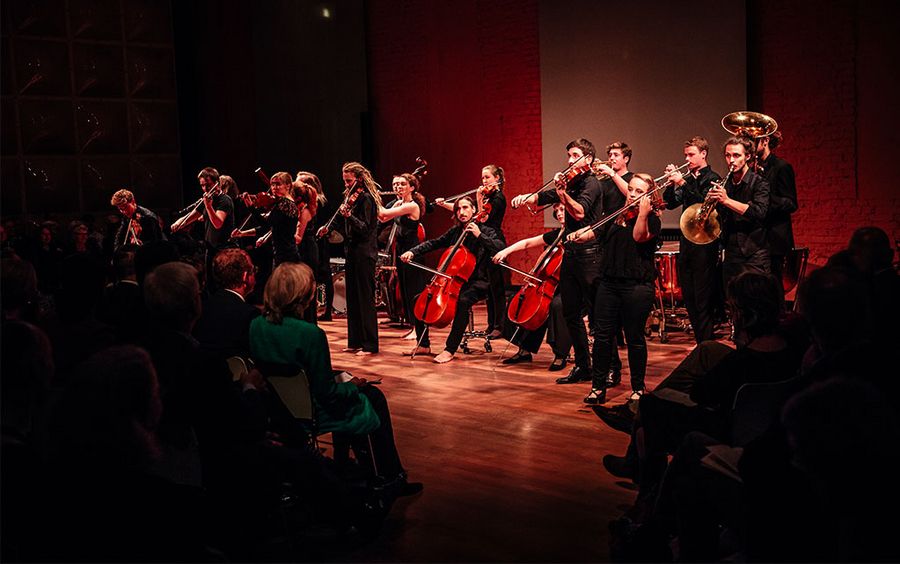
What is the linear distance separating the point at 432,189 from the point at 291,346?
877 cm

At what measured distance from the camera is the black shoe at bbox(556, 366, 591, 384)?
649cm

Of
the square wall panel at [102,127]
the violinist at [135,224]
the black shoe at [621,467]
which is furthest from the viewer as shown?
the square wall panel at [102,127]

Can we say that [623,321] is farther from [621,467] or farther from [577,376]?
[621,467]

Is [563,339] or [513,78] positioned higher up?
[513,78]

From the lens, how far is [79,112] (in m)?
13.4

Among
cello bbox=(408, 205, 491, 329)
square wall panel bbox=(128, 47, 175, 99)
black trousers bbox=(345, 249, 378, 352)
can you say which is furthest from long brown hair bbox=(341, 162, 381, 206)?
square wall panel bbox=(128, 47, 175, 99)

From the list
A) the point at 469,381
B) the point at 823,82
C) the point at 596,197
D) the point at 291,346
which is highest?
the point at 823,82

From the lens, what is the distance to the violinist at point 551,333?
23.0 feet

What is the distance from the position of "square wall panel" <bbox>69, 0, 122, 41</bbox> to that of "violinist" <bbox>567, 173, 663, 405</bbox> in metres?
10.1

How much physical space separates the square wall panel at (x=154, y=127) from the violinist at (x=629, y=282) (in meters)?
9.90

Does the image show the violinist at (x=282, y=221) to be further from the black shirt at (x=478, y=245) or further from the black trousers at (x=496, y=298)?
the black trousers at (x=496, y=298)

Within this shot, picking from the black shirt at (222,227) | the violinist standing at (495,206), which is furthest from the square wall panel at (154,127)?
the violinist standing at (495,206)

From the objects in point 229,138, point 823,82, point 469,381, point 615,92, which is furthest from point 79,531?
point 229,138

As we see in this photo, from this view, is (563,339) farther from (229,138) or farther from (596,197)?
(229,138)
